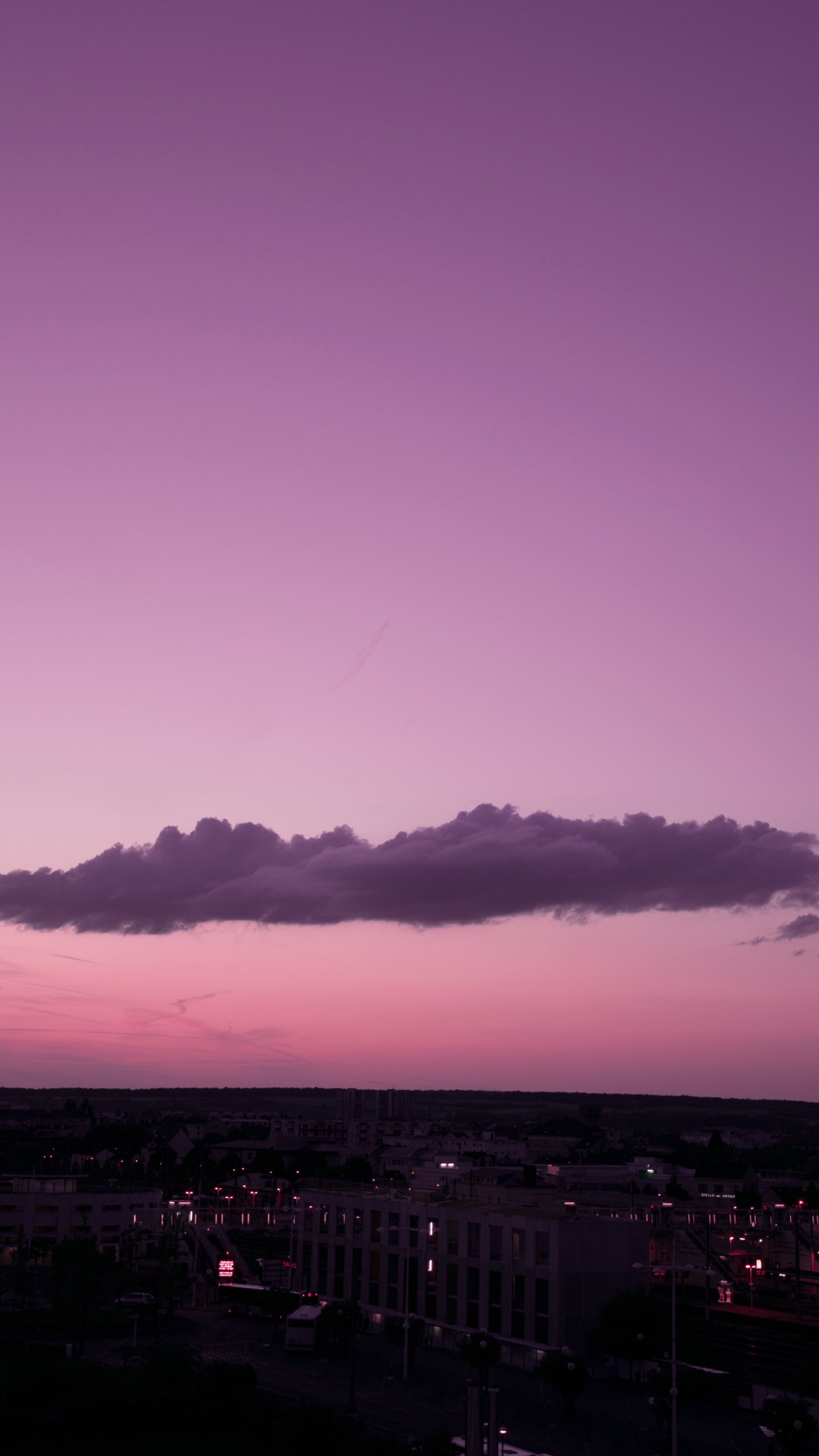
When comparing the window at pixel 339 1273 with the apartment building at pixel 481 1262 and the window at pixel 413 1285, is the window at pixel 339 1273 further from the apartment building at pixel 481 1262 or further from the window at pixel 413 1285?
the window at pixel 413 1285

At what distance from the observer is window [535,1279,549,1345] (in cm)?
8125

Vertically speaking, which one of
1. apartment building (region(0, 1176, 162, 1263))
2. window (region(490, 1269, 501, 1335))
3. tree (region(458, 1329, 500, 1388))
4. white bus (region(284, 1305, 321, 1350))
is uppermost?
tree (region(458, 1329, 500, 1388))

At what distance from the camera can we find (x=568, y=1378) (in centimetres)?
6494

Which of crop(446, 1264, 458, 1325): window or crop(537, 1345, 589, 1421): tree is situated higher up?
crop(537, 1345, 589, 1421): tree

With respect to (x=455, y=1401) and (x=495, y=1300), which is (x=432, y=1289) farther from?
(x=455, y=1401)

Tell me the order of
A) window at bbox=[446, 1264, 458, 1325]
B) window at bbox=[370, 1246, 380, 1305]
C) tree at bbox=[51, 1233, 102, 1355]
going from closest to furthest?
tree at bbox=[51, 1233, 102, 1355] → window at bbox=[446, 1264, 458, 1325] → window at bbox=[370, 1246, 380, 1305]

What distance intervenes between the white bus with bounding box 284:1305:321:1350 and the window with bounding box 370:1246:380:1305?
13.5m

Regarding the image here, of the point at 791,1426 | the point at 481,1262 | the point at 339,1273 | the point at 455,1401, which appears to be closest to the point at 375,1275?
the point at 339,1273

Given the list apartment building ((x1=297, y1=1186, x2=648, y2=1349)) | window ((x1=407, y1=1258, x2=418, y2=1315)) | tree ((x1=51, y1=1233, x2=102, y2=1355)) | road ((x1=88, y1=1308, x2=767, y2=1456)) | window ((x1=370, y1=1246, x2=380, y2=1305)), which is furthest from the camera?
window ((x1=370, y1=1246, x2=380, y2=1305))

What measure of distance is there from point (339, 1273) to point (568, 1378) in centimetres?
4350

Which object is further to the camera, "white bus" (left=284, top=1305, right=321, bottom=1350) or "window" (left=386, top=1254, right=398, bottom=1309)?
"window" (left=386, top=1254, right=398, bottom=1309)

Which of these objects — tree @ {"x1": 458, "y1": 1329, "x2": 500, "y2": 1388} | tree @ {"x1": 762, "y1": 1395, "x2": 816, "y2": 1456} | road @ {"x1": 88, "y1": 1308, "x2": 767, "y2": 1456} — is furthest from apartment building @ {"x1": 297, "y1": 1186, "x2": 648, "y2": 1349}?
tree @ {"x1": 762, "y1": 1395, "x2": 816, "y2": 1456}

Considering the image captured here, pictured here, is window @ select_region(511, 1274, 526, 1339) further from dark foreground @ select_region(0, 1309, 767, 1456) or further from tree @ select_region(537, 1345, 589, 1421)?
tree @ select_region(537, 1345, 589, 1421)

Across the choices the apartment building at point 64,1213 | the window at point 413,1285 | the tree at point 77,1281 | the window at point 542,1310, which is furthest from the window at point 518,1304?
the apartment building at point 64,1213
